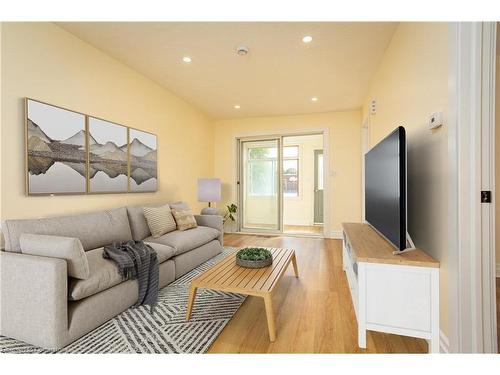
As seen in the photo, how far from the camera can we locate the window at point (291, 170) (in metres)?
6.73

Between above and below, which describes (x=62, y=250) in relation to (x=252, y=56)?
below

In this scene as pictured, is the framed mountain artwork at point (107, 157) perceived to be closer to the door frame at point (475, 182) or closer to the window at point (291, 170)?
the door frame at point (475, 182)

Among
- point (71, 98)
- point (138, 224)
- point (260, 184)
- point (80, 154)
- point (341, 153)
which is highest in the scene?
point (71, 98)

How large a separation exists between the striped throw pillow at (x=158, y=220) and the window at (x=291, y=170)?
4198 mm

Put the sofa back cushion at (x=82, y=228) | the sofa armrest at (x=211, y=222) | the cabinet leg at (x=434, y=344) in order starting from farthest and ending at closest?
the sofa armrest at (x=211, y=222) → the sofa back cushion at (x=82, y=228) → the cabinet leg at (x=434, y=344)

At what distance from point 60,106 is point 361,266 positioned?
2.91 meters

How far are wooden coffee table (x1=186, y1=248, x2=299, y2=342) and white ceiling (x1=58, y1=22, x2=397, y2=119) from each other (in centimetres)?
221

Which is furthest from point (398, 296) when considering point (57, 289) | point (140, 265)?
point (57, 289)

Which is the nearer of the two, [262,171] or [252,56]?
[252,56]

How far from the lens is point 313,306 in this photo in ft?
6.88

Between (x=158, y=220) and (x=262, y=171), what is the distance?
298 cm

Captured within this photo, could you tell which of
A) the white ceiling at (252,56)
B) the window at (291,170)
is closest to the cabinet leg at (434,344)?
the white ceiling at (252,56)

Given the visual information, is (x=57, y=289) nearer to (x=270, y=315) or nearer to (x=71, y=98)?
(x=270, y=315)

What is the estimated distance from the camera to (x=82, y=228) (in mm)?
2205
